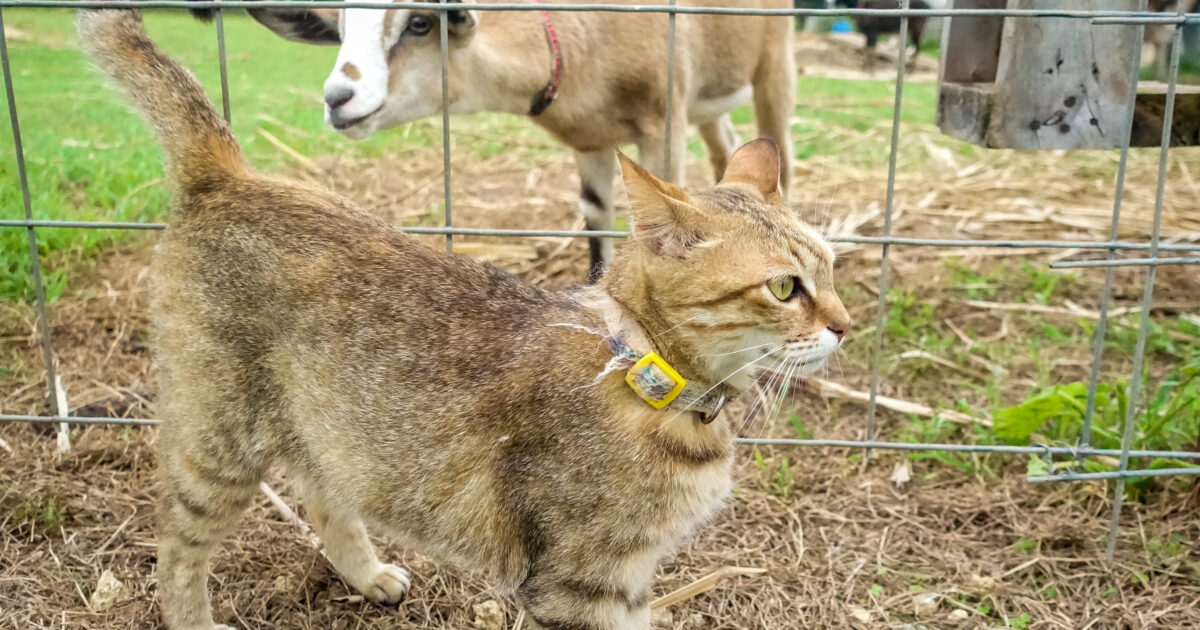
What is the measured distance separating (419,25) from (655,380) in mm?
2131

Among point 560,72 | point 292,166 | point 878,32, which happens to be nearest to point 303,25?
point 560,72

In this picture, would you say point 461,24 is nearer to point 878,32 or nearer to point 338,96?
point 338,96

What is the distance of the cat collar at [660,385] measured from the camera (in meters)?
1.80

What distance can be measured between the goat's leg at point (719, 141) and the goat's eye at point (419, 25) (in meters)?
1.94

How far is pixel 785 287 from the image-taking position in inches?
72.7

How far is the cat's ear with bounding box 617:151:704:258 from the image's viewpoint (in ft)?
5.72

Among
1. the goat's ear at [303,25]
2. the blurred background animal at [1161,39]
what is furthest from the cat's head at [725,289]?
the blurred background animal at [1161,39]

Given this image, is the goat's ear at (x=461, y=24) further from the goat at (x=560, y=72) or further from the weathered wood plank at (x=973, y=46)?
the weathered wood plank at (x=973, y=46)

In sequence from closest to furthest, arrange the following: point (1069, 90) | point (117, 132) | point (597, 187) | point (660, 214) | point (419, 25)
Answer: point (660, 214) < point (1069, 90) < point (419, 25) < point (597, 187) < point (117, 132)

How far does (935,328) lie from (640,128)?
151 cm

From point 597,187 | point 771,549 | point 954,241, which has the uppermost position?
point 954,241

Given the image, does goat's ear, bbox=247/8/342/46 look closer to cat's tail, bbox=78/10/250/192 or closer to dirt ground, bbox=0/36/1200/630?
cat's tail, bbox=78/10/250/192

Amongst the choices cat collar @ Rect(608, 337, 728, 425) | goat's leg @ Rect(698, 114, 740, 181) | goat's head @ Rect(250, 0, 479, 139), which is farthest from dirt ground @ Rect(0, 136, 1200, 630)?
goat's leg @ Rect(698, 114, 740, 181)

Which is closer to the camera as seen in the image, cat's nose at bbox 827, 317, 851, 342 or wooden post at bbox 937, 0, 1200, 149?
cat's nose at bbox 827, 317, 851, 342
